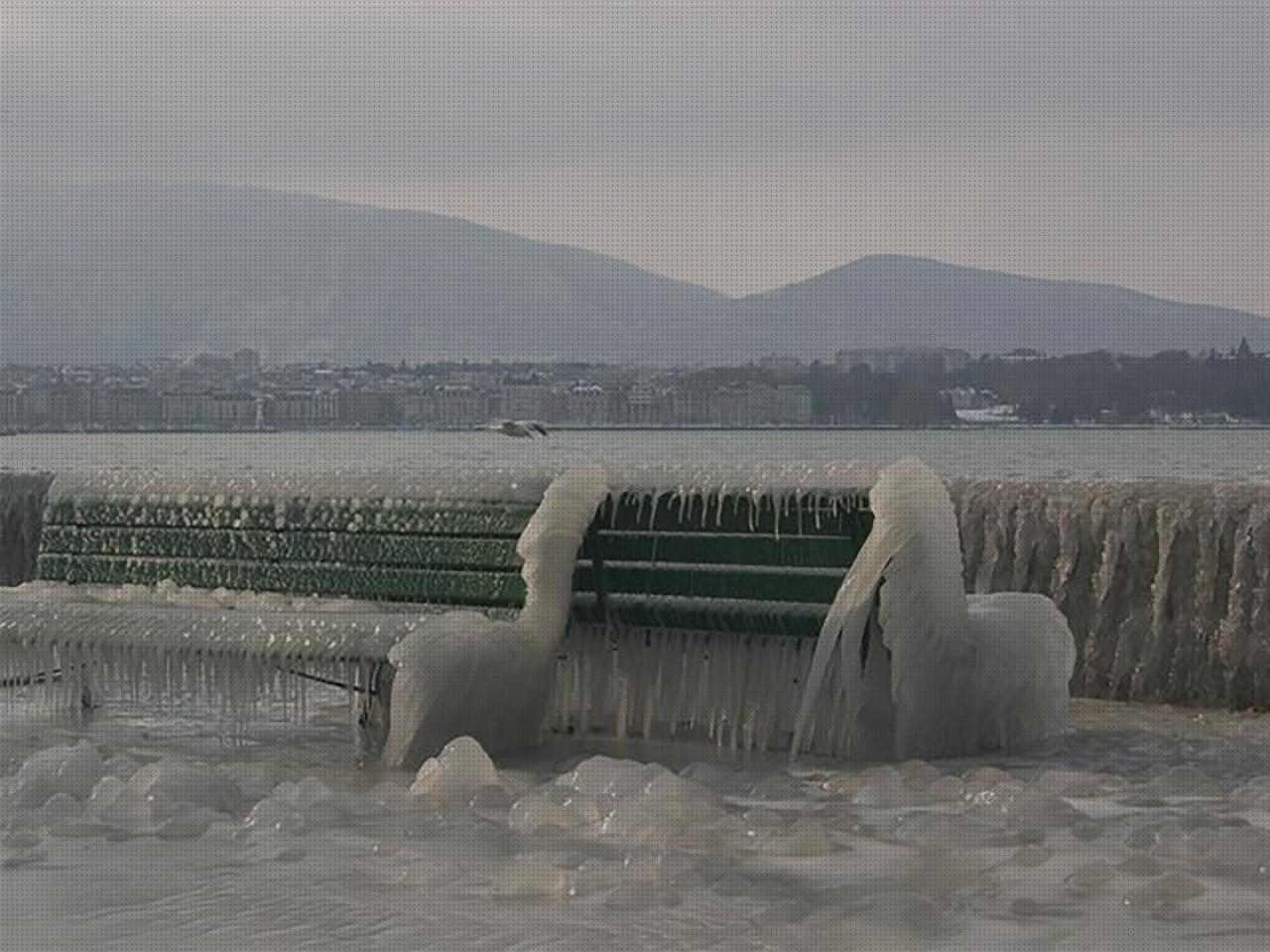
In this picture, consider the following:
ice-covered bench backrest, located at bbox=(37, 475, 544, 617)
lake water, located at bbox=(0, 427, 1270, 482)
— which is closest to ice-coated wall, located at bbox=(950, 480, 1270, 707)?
ice-covered bench backrest, located at bbox=(37, 475, 544, 617)

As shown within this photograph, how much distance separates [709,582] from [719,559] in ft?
0.30

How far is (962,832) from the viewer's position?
5805 millimetres

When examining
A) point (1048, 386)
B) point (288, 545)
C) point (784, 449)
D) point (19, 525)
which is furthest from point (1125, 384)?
point (288, 545)

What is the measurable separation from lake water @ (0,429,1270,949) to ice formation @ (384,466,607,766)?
147 mm

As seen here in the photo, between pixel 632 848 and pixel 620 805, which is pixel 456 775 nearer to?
pixel 620 805

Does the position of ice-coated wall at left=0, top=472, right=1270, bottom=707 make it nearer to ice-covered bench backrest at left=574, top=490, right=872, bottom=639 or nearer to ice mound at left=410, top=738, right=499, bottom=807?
ice-covered bench backrest at left=574, top=490, right=872, bottom=639

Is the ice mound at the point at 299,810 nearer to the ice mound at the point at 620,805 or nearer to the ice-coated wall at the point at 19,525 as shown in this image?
the ice mound at the point at 620,805

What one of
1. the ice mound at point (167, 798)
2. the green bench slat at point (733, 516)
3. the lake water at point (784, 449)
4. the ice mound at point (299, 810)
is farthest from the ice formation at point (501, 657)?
the lake water at point (784, 449)

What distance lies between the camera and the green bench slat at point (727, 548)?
280 inches

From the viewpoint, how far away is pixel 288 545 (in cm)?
841

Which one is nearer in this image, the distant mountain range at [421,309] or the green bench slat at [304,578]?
the green bench slat at [304,578]

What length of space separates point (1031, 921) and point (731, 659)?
106 inches

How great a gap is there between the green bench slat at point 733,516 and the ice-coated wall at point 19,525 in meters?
5.48

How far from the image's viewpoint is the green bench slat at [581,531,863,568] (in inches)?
280
